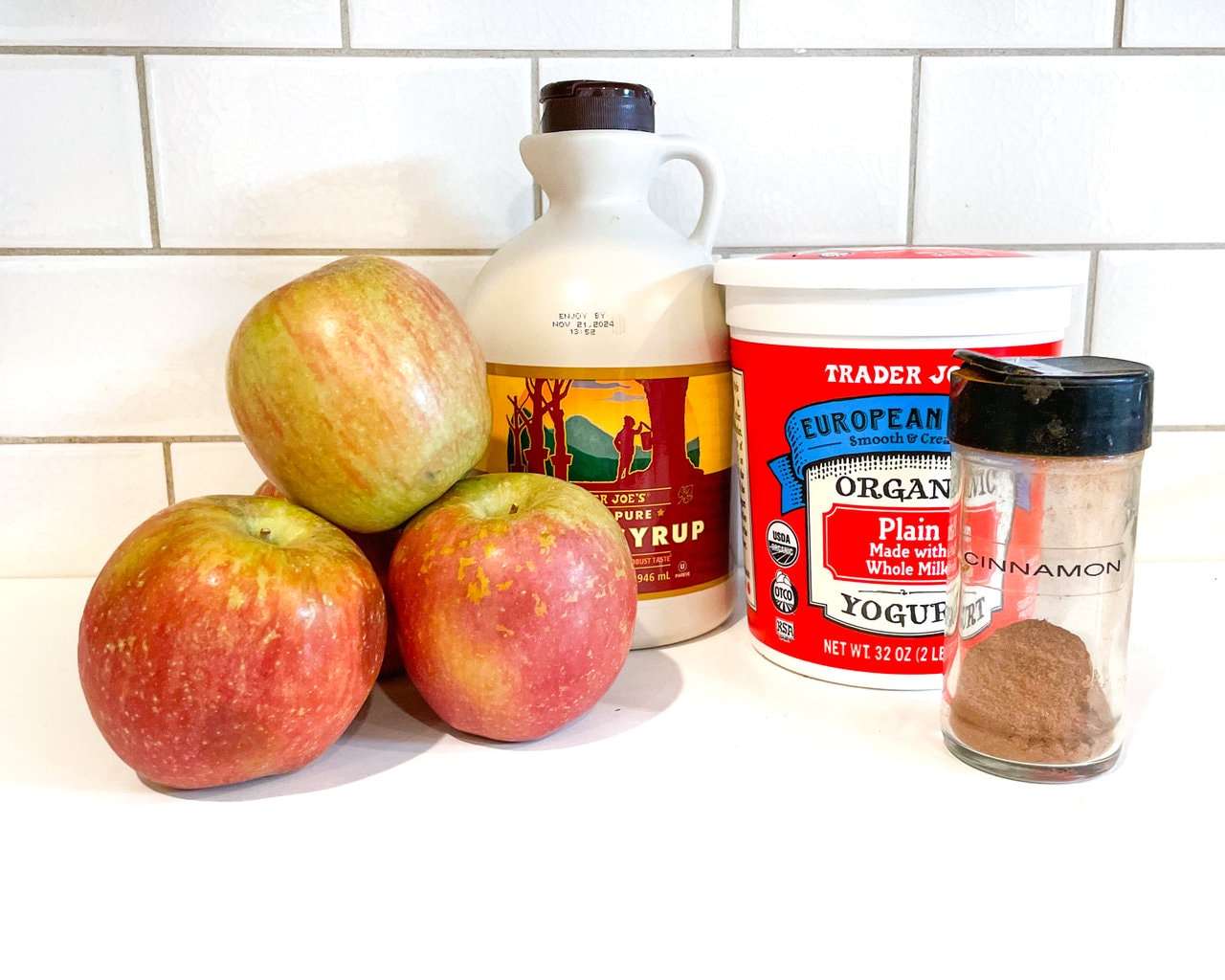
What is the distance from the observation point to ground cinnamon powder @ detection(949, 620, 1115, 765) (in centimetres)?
46

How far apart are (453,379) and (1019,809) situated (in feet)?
1.03

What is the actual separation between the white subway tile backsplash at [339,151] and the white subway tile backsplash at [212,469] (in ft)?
0.47

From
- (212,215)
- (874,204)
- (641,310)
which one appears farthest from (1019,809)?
(212,215)

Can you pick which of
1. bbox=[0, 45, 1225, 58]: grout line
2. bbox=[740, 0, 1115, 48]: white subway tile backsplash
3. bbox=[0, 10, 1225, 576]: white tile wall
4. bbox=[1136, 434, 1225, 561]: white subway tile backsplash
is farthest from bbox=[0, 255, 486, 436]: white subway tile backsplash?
bbox=[1136, 434, 1225, 561]: white subway tile backsplash

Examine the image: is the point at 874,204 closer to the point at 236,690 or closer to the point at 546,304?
the point at 546,304

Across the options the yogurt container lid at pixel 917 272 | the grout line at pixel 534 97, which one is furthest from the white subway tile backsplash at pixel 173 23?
the yogurt container lid at pixel 917 272

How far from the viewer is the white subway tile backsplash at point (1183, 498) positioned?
29.5 inches

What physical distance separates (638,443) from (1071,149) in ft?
1.25

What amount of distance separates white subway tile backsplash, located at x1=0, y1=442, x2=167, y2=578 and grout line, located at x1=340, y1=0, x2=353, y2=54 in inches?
11.9

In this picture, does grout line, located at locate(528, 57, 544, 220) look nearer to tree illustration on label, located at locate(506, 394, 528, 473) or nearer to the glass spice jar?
tree illustration on label, located at locate(506, 394, 528, 473)

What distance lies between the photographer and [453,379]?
50 centimetres

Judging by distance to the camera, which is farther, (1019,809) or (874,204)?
(874,204)

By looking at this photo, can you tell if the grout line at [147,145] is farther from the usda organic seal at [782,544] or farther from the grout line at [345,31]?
the usda organic seal at [782,544]

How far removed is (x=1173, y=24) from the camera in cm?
68
